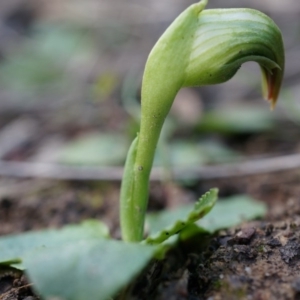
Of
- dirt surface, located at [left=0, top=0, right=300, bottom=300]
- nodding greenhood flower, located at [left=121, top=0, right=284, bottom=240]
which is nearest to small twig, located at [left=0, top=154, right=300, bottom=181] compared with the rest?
dirt surface, located at [left=0, top=0, right=300, bottom=300]

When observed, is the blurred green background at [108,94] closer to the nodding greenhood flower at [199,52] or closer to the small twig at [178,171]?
the small twig at [178,171]

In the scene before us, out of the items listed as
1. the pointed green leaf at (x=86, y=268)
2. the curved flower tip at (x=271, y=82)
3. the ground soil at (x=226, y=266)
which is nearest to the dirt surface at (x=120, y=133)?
the ground soil at (x=226, y=266)

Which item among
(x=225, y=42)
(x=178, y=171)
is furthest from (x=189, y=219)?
(x=178, y=171)

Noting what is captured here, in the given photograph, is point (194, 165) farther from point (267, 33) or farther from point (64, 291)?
point (64, 291)

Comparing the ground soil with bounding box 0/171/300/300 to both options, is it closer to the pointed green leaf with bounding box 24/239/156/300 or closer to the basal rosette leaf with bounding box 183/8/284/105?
the pointed green leaf with bounding box 24/239/156/300

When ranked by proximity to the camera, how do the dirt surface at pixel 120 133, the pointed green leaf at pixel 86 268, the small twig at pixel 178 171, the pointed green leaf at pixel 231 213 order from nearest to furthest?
the pointed green leaf at pixel 86 268
the dirt surface at pixel 120 133
the pointed green leaf at pixel 231 213
the small twig at pixel 178 171

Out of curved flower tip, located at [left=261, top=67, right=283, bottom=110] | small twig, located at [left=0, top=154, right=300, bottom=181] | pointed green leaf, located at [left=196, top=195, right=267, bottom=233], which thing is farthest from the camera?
small twig, located at [left=0, top=154, right=300, bottom=181]

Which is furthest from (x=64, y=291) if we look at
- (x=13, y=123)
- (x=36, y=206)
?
(x=13, y=123)

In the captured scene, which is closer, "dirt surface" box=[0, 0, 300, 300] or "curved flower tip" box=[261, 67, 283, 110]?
A: "dirt surface" box=[0, 0, 300, 300]
